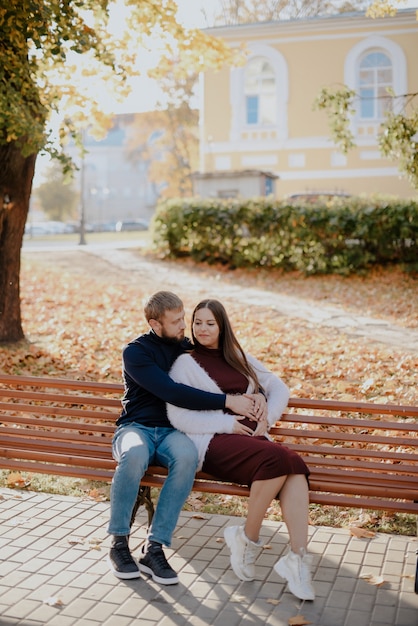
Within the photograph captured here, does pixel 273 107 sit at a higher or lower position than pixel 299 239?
higher

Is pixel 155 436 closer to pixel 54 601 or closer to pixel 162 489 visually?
pixel 162 489

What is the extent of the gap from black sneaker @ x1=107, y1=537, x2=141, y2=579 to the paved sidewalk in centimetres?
5

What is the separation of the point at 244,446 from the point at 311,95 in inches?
928

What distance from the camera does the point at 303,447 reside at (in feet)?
16.1

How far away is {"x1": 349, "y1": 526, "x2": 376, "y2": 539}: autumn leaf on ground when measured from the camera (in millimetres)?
4961

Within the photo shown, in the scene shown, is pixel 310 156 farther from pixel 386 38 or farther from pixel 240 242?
pixel 240 242

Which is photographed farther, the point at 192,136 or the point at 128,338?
the point at 192,136

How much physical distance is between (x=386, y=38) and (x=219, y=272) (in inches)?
494

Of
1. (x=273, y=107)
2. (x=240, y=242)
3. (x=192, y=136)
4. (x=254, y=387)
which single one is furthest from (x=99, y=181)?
(x=254, y=387)

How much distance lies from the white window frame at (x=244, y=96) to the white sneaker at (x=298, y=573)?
23570mm

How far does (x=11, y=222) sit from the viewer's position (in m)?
9.82

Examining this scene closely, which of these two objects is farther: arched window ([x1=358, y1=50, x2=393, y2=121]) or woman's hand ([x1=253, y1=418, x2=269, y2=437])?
arched window ([x1=358, y1=50, x2=393, y2=121])

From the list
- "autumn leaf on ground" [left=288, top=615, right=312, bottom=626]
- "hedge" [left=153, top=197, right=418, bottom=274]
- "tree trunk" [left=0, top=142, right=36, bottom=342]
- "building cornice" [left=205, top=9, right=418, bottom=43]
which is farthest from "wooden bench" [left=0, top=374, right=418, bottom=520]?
"building cornice" [left=205, top=9, right=418, bottom=43]

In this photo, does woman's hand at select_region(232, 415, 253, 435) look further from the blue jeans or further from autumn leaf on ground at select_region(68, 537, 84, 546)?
autumn leaf on ground at select_region(68, 537, 84, 546)
